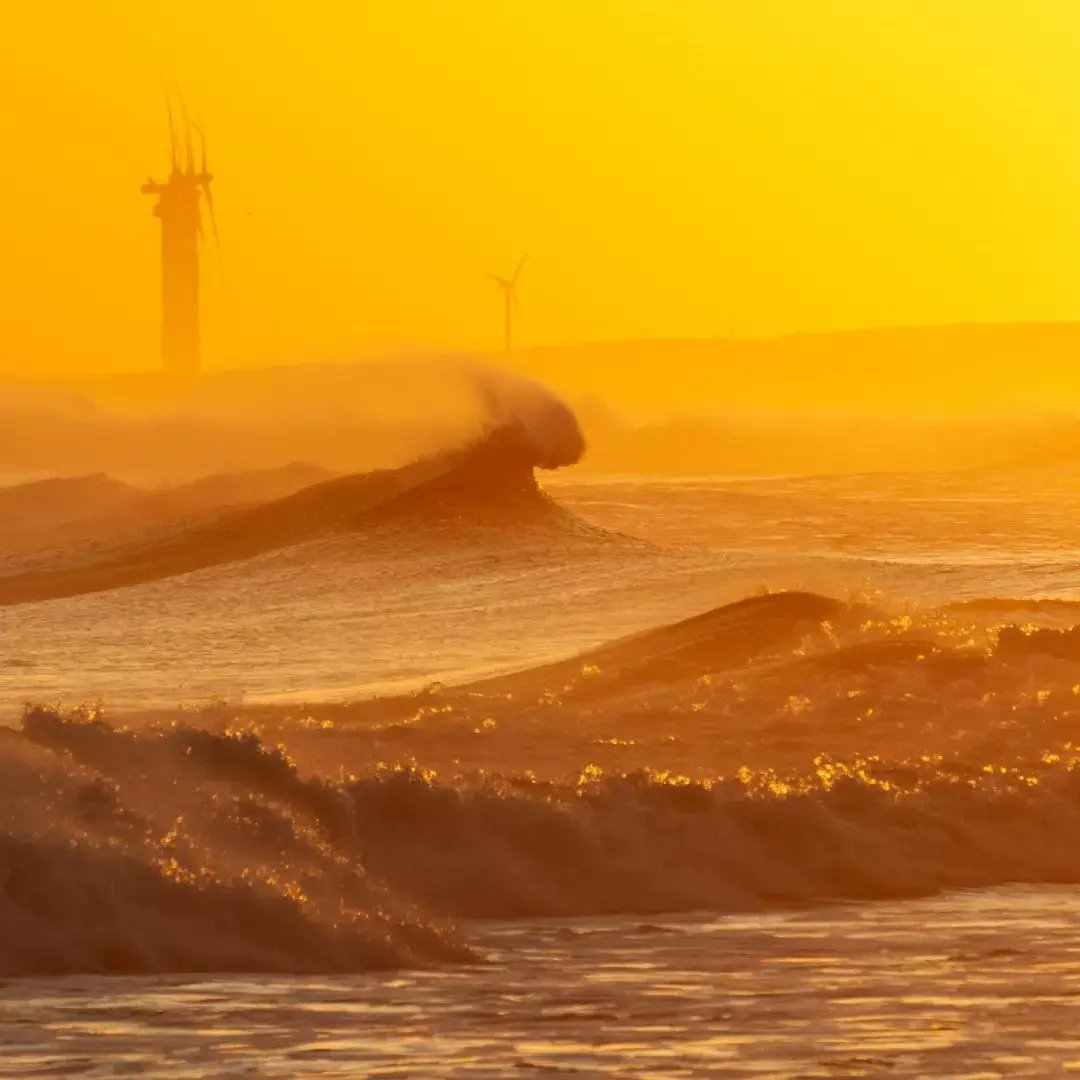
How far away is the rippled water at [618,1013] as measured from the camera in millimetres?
9078

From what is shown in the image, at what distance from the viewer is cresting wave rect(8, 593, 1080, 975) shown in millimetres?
11055

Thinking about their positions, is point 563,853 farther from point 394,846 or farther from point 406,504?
point 406,504

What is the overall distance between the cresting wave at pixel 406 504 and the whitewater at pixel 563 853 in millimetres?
12212

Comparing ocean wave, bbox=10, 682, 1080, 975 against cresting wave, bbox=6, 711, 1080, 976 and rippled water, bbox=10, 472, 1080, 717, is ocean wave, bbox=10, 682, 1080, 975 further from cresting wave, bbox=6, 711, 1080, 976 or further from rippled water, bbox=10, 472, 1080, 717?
rippled water, bbox=10, 472, 1080, 717

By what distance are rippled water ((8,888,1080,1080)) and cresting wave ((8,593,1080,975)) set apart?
527 millimetres

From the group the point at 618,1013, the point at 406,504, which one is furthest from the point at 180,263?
the point at 618,1013

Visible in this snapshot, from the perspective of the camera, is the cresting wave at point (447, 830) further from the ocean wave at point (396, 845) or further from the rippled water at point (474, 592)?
the rippled water at point (474, 592)

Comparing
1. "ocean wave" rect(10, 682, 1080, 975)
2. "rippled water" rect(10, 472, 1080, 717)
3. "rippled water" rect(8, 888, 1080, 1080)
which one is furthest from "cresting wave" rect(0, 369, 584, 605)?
"rippled water" rect(8, 888, 1080, 1080)

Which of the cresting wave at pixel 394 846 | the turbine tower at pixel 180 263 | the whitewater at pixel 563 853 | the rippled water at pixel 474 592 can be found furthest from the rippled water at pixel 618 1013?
the turbine tower at pixel 180 263

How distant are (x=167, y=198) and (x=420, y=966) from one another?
311 feet

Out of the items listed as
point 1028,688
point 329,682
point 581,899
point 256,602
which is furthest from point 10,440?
point 581,899

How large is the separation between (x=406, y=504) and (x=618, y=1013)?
112 ft

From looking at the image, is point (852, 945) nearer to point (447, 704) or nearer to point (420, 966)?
point (420, 966)

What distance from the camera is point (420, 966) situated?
35.5 feet
